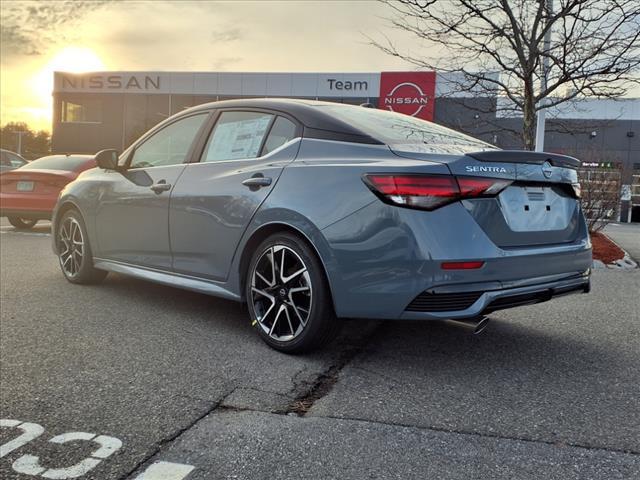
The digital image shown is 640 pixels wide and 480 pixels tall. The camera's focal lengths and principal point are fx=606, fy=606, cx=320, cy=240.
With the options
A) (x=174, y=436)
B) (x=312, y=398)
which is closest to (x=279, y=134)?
(x=312, y=398)

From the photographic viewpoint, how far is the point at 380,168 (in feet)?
10.7

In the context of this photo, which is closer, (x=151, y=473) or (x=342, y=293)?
(x=151, y=473)

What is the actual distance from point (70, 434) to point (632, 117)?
38.6m

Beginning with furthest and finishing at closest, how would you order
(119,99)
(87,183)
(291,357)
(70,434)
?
(119,99) < (87,183) < (291,357) < (70,434)

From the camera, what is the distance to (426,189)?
124 inches

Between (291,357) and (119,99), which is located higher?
(119,99)

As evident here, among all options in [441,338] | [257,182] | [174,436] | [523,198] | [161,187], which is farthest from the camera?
[161,187]

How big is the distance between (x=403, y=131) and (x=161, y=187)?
75.9 inches

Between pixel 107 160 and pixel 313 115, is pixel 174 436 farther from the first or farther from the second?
pixel 107 160

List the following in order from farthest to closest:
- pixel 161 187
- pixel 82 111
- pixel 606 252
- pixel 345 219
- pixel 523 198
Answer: pixel 82 111, pixel 606 252, pixel 161 187, pixel 523 198, pixel 345 219

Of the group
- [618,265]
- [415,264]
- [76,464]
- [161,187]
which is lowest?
[76,464]

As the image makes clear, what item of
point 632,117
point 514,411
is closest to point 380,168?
point 514,411

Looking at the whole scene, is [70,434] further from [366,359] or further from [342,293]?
[366,359]

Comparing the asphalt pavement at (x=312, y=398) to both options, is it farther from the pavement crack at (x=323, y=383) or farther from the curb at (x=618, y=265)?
the curb at (x=618, y=265)
